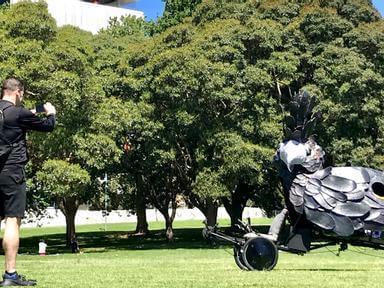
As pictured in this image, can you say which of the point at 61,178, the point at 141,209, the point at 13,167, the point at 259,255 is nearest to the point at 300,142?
the point at 259,255

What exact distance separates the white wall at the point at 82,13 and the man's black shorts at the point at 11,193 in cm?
6076

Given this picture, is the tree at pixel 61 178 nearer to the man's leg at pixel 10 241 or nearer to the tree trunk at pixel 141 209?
the tree trunk at pixel 141 209

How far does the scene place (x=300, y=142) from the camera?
35.3 feet

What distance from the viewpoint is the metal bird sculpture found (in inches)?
414

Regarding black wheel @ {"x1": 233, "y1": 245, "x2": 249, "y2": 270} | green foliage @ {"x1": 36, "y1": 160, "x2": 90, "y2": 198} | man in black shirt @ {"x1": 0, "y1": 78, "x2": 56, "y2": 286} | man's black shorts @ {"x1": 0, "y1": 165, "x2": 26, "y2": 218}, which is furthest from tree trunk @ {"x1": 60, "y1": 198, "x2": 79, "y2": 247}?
man's black shorts @ {"x1": 0, "y1": 165, "x2": 26, "y2": 218}

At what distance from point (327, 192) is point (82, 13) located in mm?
61973

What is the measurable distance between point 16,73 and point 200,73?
7330 mm

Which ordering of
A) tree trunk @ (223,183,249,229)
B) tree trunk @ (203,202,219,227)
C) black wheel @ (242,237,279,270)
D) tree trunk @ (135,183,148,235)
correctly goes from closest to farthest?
1. black wheel @ (242,237,279,270)
2. tree trunk @ (203,202,219,227)
3. tree trunk @ (223,183,249,229)
4. tree trunk @ (135,183,148,235)

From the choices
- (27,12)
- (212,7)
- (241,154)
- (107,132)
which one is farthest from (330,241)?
(212,7)

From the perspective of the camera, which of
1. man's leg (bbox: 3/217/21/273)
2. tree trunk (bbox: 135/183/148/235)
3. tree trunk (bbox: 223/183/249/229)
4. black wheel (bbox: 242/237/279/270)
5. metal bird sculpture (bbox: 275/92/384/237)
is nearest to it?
man's leg (bbox: 3/217/21/273)

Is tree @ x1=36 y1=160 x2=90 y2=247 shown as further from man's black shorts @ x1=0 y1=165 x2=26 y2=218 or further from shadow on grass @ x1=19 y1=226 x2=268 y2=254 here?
man's black shorts @ x1=0 y1=165 x2=26 y2=218

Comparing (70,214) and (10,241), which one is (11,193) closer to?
(10,241)

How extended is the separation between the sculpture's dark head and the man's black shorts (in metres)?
5.12

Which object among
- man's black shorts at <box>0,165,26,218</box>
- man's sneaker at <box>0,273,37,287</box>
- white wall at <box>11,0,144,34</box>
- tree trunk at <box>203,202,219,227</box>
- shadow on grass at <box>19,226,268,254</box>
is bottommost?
man's sneaker at <box>0,273,37,287</box>
